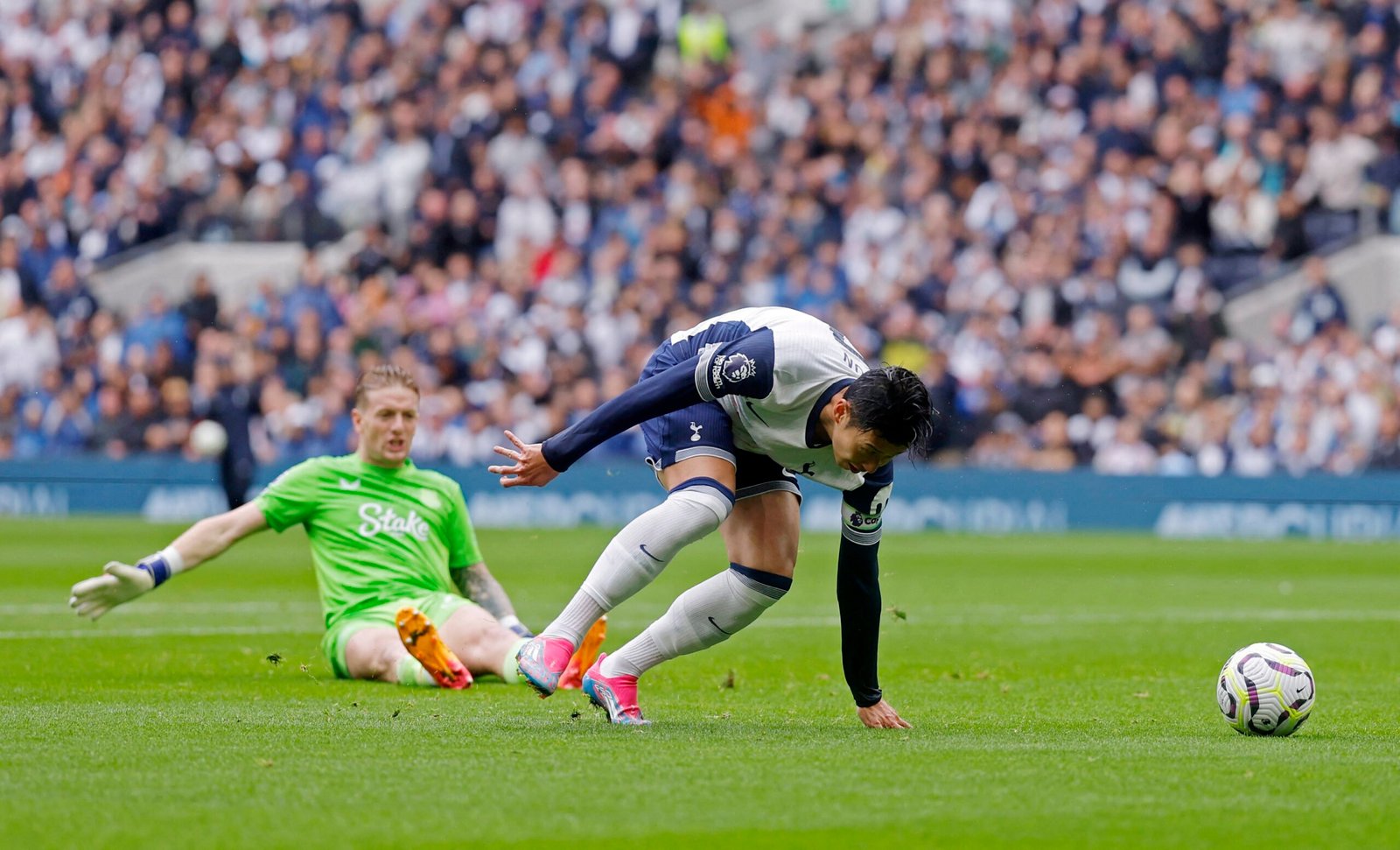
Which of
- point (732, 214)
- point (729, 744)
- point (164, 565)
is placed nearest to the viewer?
point (729, 744)

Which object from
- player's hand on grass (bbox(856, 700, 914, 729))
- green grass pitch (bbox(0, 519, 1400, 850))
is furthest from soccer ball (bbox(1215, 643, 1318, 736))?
player's hand on grass (bbox(856, 700, 914, 729))

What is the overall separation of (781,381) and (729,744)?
1247 mm

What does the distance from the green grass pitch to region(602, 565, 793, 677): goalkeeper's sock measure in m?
0.27

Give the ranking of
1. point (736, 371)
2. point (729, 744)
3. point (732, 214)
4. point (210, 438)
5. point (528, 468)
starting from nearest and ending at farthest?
point (729, 744), point (736, 371), point (528, 468), point (210, 438), point (732, 214)

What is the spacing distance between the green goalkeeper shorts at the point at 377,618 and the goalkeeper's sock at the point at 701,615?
7.33 feet

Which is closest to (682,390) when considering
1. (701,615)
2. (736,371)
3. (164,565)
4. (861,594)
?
(736,371)

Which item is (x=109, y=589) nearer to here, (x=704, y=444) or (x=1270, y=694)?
(x=704, y=444)

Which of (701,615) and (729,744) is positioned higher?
(701,615)

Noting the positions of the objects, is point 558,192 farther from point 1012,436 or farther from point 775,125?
point 1012,436

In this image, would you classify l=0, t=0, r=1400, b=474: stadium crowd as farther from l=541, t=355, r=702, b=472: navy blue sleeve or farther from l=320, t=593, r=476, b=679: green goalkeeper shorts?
l=541, t=355, r=702, b=472: navy blue sleeve

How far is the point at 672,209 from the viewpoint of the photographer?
84.5 feet

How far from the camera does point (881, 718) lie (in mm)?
7035

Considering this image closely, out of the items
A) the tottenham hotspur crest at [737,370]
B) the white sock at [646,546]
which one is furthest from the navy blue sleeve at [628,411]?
the white sock at [646,546]

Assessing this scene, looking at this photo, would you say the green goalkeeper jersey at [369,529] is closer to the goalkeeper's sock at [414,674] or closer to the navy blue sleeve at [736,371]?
the goalkeeper's sock at [414,674]
